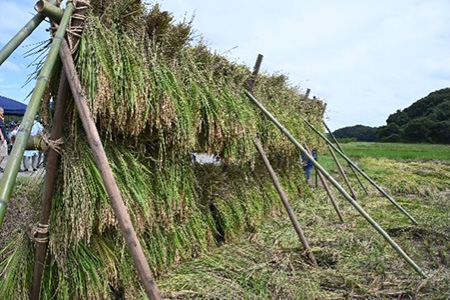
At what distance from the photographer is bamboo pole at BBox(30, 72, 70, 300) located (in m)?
2.51

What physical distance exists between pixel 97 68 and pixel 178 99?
2.75ft

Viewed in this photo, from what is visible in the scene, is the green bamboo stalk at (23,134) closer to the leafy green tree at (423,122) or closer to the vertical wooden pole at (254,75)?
the vertical wooden pole at (254,75)

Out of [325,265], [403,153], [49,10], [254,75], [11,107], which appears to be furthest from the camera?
[403,153]

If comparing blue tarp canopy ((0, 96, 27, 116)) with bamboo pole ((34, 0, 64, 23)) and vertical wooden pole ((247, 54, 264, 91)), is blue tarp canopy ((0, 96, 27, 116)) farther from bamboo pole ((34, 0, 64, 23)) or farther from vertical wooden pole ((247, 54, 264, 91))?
bamboo pole ((34, 0, 64, 23))

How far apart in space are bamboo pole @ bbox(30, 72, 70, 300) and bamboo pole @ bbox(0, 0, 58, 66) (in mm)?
325

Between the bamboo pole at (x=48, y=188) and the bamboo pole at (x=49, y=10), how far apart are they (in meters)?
0.36

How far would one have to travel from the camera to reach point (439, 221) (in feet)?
17.3

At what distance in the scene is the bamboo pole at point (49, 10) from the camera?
2285 mm

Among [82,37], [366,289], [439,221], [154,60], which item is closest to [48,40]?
[82,37]

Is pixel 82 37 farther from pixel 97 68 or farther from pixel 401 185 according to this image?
pixel 401 185

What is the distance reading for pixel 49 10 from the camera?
233 centimetres

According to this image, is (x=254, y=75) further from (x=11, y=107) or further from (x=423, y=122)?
(x=423, y=122)

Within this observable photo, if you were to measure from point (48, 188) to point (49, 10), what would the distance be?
1147mm

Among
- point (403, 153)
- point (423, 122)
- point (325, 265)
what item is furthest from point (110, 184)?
→ point (423, 122)
